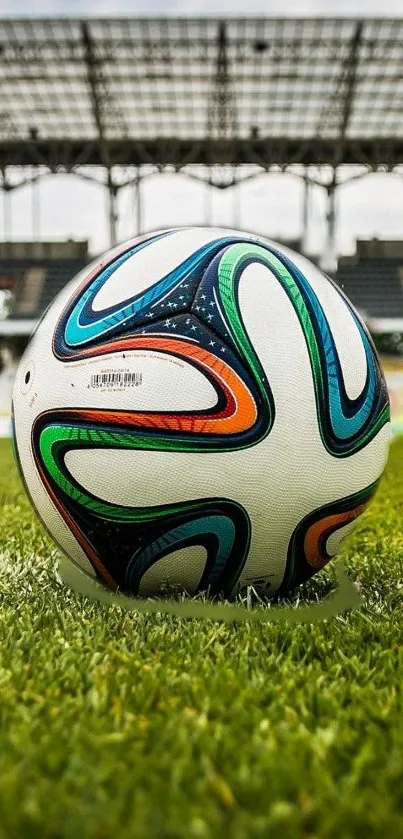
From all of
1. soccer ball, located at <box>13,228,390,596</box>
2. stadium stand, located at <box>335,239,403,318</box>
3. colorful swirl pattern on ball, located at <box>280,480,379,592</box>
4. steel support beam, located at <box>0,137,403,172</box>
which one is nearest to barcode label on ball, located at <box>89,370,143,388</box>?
soccer ball, located at <box>13,228,390,596</box>

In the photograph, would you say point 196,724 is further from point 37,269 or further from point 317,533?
point 37,269

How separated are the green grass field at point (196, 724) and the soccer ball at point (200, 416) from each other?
256 mm

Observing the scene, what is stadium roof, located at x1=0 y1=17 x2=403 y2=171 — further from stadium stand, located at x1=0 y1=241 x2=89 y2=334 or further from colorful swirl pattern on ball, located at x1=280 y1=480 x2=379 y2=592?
colorful swirl pattern on ball, located at x1=280 y1=480 x2=379 y2=592

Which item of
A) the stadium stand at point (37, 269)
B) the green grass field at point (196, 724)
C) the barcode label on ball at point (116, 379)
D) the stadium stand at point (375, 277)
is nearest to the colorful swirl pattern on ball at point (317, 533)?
the green grass field at point (196, 724)

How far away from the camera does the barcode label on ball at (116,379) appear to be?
8.29 ft

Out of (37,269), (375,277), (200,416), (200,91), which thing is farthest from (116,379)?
(37,269)

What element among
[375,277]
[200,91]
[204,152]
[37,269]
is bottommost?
[375,277]

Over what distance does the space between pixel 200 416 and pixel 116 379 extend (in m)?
0.27

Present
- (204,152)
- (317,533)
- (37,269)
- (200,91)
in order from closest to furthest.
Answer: (317,533) → (200,91) → (204,152) → (37,269)

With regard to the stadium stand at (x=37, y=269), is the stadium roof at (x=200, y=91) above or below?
above

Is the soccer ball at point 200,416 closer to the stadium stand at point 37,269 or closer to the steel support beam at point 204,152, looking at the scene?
the steel support beam at point 204,152

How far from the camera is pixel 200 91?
90.0ft

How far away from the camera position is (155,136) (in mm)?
30391

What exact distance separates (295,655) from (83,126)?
2999cm
